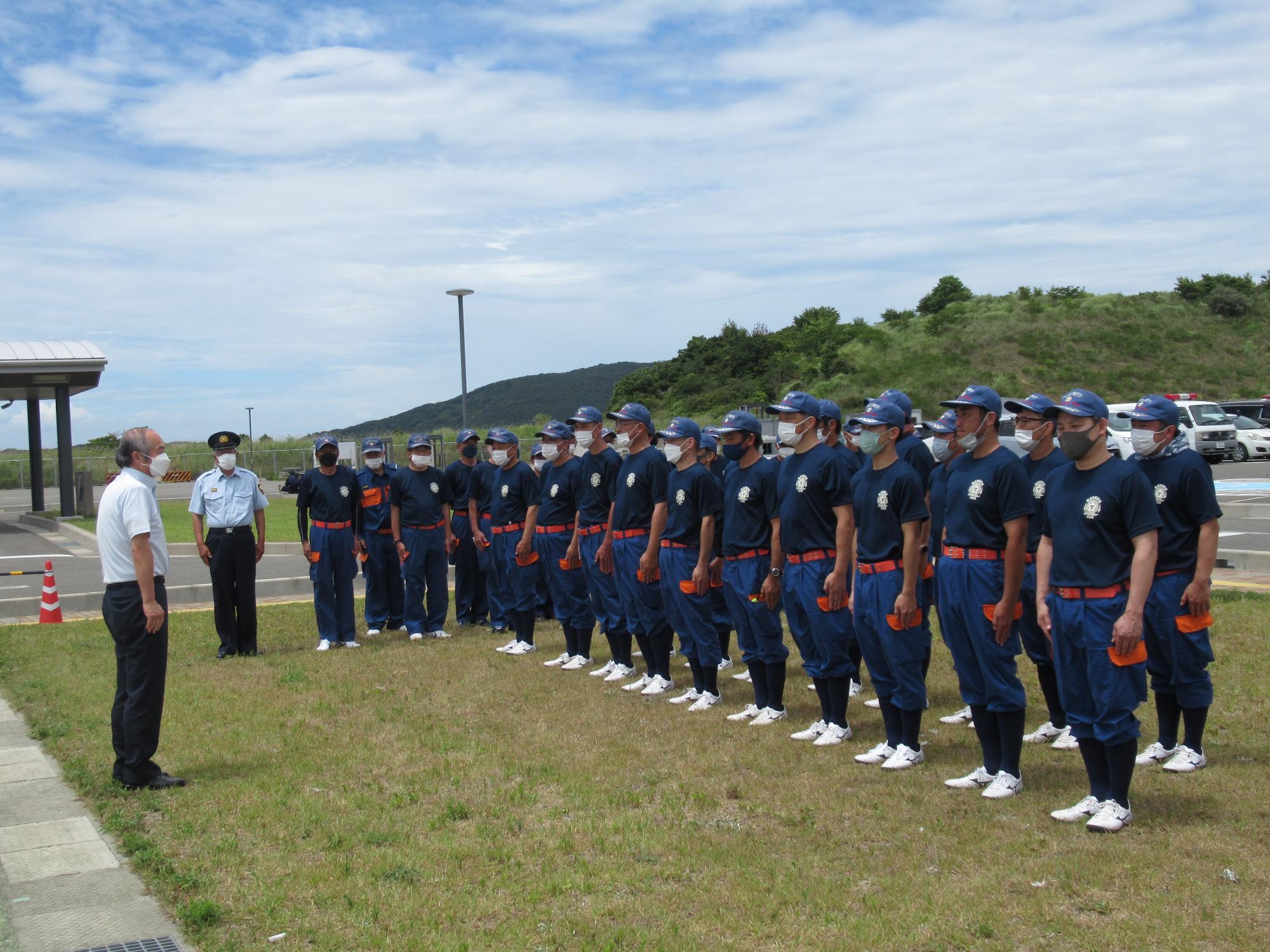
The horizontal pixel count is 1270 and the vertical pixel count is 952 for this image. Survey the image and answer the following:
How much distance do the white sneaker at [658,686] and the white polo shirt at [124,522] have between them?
13.4 feet

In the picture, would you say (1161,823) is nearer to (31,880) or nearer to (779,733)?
(779,733)

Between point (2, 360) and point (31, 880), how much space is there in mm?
25136

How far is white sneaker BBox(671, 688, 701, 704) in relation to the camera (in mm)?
8734

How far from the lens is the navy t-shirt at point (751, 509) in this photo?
7.88 meters

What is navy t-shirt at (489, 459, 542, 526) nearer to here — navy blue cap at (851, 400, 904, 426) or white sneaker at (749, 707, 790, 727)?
white sneaker at (749, 707, 790, 727)

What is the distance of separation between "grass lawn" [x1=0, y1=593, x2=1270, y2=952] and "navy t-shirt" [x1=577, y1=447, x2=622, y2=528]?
5.59 ft

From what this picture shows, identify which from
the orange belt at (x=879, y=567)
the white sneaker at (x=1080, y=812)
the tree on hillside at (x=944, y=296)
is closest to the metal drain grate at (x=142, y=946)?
the white sneaker at (x=1080, y=812)

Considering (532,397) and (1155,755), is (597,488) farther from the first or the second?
(532,397)

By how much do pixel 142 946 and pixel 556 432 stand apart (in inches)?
268

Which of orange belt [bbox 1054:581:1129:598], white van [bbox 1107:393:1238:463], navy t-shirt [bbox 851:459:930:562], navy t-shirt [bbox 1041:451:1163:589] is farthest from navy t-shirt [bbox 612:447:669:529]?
white van [bbox 1107:393:1238:463]

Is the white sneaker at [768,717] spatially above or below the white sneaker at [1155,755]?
below

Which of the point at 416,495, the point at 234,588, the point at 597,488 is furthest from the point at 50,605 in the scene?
the point at 597,488

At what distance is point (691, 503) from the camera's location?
8.50 metres

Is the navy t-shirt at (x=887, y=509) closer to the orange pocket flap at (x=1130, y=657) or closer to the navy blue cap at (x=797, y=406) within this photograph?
the navy blue cap at (x=797, y=406)
